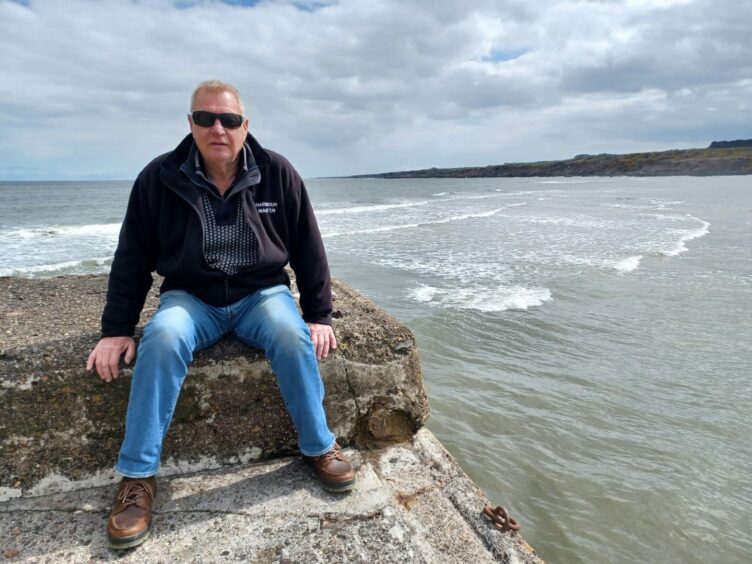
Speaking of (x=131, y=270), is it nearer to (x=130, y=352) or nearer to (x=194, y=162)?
(x=130, y=352)

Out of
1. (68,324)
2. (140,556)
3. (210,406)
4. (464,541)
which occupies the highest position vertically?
(68,324)

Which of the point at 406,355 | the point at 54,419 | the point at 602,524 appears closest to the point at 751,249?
the point at 602,524

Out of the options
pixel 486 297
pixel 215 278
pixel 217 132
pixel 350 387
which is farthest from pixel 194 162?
pixel 486 297

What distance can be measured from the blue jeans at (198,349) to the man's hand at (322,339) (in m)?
0.18

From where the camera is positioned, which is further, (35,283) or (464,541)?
(35,283)

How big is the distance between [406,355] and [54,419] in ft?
6.65

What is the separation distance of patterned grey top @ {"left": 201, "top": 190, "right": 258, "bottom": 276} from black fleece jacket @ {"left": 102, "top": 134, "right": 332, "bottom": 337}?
0.03 metres

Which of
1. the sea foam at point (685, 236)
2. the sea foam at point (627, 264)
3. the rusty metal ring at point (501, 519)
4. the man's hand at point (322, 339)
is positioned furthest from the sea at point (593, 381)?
the man's hand at point (322, 339)

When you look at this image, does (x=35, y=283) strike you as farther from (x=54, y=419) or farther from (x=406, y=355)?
(x=406, y=355)

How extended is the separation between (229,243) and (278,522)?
5.01 feet

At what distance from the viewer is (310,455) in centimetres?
273

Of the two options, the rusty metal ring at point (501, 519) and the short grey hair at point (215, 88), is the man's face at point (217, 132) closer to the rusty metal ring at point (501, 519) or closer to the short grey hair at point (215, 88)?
the short grey hair at point (215, 88)

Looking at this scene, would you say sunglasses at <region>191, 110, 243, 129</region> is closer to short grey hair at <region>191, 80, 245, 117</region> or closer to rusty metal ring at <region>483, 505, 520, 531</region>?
short grey hair at <region>191, 80, 245, 117</region>

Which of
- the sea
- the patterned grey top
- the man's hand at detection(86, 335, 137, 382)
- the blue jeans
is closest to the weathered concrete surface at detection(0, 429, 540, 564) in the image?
the blue jeans
